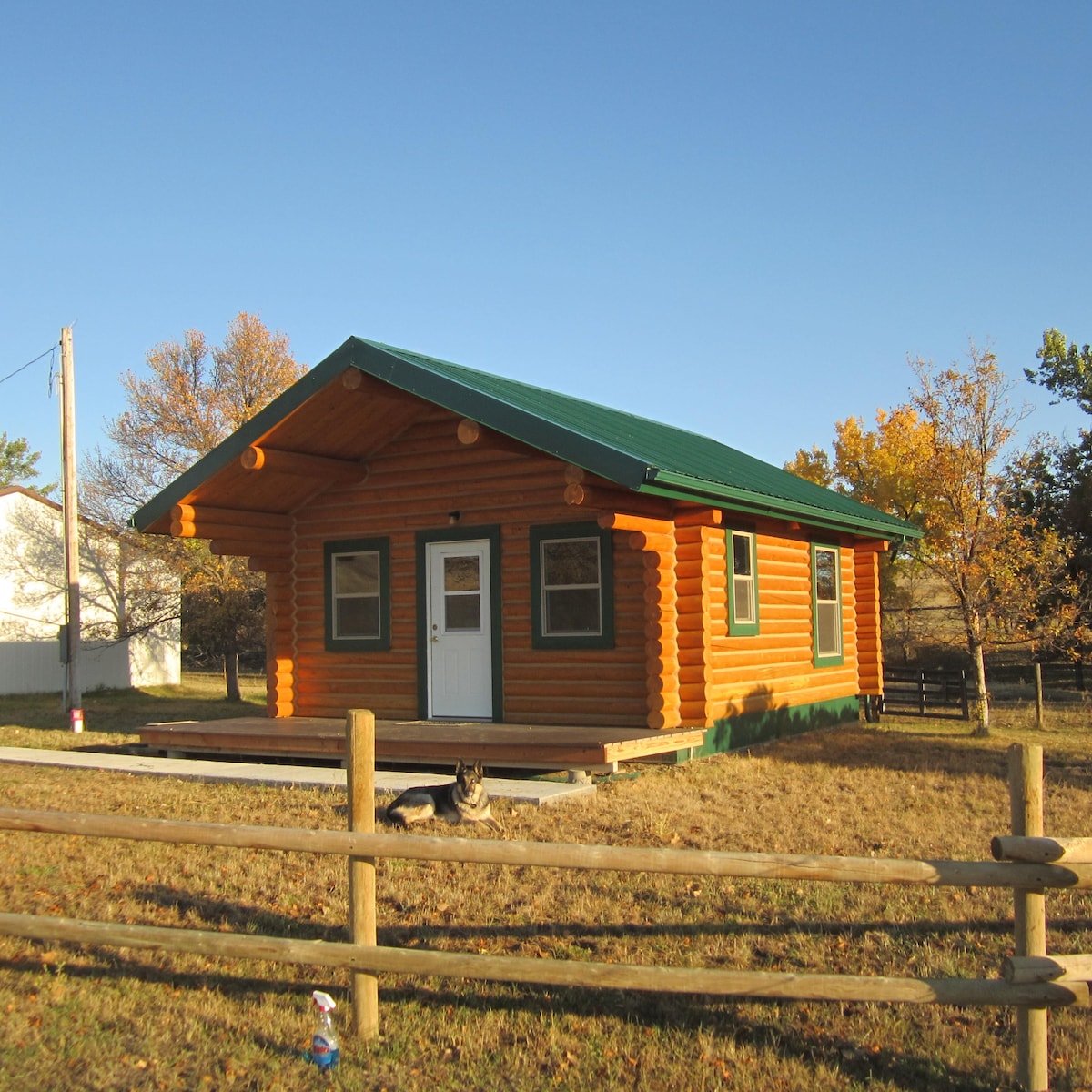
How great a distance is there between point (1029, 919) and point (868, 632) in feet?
46.5

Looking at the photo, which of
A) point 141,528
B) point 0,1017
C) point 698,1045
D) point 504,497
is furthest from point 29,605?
point 698,1045

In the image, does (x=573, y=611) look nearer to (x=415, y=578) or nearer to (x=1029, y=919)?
(x=415, y=578)

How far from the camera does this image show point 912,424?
3288 cm

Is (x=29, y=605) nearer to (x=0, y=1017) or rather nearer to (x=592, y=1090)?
(x=0, y=1017)

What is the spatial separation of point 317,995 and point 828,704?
13023 mm

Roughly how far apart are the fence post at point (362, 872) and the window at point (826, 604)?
11.9m

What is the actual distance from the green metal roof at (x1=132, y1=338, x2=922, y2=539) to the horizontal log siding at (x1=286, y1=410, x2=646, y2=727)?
101 centimetres

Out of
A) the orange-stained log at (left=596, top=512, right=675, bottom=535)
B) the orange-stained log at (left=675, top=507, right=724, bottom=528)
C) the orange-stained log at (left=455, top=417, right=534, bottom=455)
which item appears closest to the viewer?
the orange-stained log at (left=596, top=512, right=675, bottom=535)

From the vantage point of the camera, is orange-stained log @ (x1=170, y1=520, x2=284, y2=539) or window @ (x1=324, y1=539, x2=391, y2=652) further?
window @ (x1=324, y1=539, x2=391, y2=652)

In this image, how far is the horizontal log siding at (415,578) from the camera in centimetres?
1252

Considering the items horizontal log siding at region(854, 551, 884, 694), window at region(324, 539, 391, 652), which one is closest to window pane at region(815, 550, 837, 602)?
horizontal log siding at region(854, 551, 884, 694)

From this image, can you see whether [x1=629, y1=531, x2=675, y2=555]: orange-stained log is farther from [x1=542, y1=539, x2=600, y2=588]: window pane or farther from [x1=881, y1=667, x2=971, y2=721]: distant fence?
[x1=881, y1=667, x2=971, y2=721]: distant fence

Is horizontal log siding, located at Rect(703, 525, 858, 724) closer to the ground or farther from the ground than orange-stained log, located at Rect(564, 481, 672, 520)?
closer to the ground

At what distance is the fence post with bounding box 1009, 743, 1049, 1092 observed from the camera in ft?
14.4
